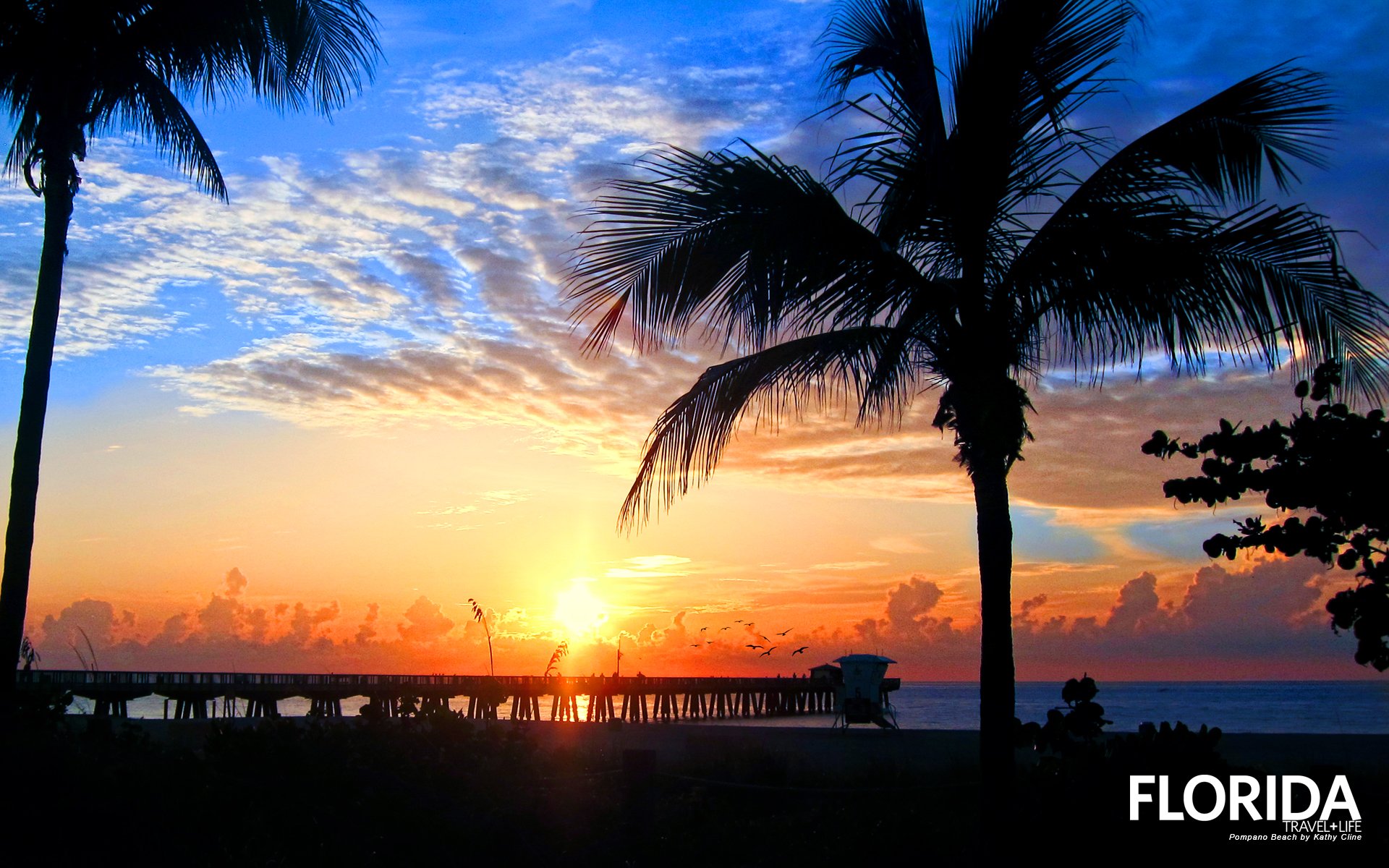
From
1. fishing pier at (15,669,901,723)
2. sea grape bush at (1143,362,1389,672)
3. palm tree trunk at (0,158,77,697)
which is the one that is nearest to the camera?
sea grape bush at (1143,362,1389,672)

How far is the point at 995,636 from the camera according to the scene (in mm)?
6934

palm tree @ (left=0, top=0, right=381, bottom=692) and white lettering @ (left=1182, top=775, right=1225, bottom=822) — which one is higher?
palm tree @ (left=0, top=0, right=381, bottom=692)

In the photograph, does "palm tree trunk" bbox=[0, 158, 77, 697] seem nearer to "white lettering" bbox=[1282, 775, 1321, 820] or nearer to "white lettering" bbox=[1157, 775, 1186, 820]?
"white lettering" bbox=[1157, 775, 1186, 820]

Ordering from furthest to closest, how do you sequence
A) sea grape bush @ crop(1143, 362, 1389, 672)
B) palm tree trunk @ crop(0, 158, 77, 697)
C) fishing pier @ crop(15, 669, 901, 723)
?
fishing pier @ crop(15, 669, 901, 723), palm tree trunk @ crop(0, 158, 77, 697), sea grape bush @ crop(1143, 362, 1389, 672)

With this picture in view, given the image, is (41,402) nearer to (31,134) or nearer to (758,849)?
(31,134)

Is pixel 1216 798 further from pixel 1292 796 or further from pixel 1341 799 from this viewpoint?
pixel 1341 799

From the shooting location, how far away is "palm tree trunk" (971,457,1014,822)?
681 centimetres

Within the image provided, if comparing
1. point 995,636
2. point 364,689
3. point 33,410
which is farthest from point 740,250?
point 364,689

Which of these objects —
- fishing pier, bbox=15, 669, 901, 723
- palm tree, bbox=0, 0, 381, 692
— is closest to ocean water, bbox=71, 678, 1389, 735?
fishing pier, bbox=15, 669, 901, 723

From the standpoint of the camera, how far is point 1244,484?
634 centimetres

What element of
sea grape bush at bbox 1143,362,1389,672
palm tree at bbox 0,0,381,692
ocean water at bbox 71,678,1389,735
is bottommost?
ocean water at bbox 71,678,1389,735

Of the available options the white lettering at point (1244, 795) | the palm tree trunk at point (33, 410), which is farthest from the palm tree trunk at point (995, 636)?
the palm tree trunk at point (33, 410)

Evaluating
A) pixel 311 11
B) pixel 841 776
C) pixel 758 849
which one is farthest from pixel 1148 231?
pixel 311 11

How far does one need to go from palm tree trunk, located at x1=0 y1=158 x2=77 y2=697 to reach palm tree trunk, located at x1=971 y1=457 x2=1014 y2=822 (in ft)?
28.6
